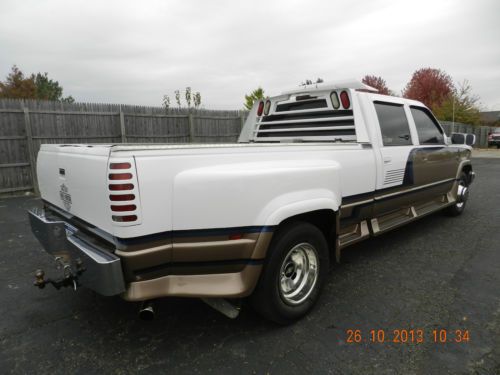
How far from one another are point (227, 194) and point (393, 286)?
7.08ft

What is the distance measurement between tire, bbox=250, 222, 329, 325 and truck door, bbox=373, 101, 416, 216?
1226 millimetres

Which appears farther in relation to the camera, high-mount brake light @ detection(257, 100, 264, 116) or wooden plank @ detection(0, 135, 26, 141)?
wooden plank @ detection(0, 135, 26, 141)

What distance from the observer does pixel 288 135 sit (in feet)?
14.7

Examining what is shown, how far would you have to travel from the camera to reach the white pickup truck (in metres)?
1.98

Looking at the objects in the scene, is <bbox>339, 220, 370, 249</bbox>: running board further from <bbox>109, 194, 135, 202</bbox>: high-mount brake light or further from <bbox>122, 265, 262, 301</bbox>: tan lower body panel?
<bbox>109, 194, 135, 202</bbox>: high-mount brake light

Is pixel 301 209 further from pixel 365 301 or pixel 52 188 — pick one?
pixel 52 188

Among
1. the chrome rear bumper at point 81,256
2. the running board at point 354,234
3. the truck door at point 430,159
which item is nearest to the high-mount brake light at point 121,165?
the chrome rear bumper at point 81,256

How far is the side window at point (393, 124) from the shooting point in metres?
3.81

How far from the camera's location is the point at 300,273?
2.83 metres

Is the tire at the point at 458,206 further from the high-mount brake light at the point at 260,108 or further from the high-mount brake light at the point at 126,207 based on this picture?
the high-mount brake light at the point at 126,207

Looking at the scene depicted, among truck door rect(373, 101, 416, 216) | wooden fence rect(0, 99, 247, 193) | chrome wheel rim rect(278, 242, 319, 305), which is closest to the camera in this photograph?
chrome wheel rim rect(278, 242, 319, 305)

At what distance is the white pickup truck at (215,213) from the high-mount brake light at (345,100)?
2 cm

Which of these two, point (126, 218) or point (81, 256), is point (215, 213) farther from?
point (81, 256)

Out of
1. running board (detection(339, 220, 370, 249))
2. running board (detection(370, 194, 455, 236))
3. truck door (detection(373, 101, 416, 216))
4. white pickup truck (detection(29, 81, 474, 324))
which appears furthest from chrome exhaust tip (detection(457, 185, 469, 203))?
running board (detection(339, 220, 370, 249))
